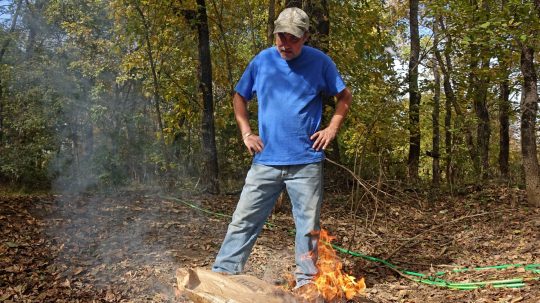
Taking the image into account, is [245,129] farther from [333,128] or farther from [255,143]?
[333,128]

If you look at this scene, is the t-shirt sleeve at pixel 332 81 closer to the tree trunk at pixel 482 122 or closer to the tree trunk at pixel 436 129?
the tree trunk at pixel 482 122

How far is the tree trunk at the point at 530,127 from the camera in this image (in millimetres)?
6840

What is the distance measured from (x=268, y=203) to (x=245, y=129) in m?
0.53

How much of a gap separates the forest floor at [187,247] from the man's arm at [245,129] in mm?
1051

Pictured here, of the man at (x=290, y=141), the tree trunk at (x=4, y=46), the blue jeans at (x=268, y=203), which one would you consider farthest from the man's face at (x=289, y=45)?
the tree trunk at (x=4, y=46)

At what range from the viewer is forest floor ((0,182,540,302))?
379cm

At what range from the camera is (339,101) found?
328 centimetres

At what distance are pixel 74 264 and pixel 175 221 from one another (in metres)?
1.87

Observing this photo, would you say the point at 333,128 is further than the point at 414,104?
No

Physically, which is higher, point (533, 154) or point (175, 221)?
point (533, 154)

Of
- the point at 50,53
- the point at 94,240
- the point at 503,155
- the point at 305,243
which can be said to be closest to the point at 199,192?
the point at 94,240

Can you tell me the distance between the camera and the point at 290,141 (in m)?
3.10

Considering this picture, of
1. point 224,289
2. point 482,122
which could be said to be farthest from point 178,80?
point 224,289

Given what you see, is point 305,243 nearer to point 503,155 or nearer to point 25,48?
point 503,155
